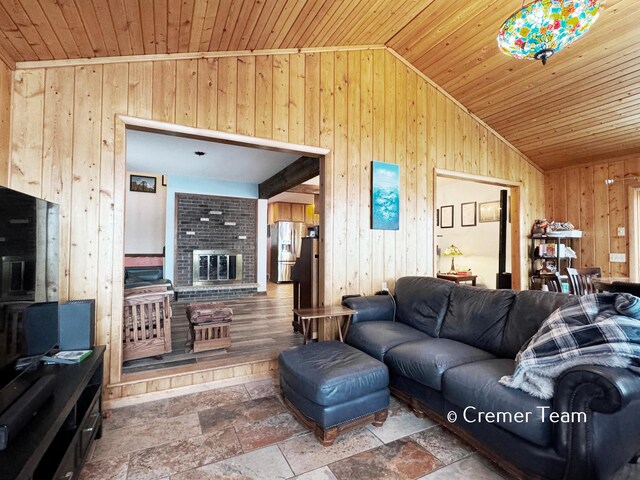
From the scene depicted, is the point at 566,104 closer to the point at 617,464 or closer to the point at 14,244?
A: the point at 617,464

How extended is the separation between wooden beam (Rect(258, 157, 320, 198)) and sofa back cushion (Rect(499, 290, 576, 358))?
2.92 metres

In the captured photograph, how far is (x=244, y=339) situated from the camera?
11.9ft

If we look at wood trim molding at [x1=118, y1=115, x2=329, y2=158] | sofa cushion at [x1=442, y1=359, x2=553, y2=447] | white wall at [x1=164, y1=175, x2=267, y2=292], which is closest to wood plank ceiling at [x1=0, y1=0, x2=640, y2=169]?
wood trim molding at [x1=118, y1=115, x2=329, y2=158]

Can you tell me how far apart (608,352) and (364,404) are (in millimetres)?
1285

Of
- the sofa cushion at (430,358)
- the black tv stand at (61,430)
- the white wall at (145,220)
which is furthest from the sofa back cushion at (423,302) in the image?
Result: the white wall at (145,220)

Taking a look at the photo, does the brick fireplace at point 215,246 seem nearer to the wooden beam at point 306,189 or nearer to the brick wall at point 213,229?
the brick wall at point 213,229

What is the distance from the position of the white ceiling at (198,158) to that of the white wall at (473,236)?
314 centimetres

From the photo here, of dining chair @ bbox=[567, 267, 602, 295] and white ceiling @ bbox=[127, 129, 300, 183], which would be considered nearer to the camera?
dining chair @ bbox=[567, 267, 602, 295]

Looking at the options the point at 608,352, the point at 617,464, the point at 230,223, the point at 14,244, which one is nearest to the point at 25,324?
the point at 14,244

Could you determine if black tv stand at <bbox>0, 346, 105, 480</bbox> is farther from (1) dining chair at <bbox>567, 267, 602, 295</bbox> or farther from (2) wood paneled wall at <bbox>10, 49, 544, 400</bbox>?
(1) dining chair at <bbox>567, 267, 602, 295</bbox>

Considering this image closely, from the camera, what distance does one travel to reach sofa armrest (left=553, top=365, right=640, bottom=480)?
1.29 metres

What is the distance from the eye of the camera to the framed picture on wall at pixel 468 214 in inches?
233

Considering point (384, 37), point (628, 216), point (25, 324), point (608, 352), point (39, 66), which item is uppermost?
point (384, 37)

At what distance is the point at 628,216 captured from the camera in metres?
4.30
